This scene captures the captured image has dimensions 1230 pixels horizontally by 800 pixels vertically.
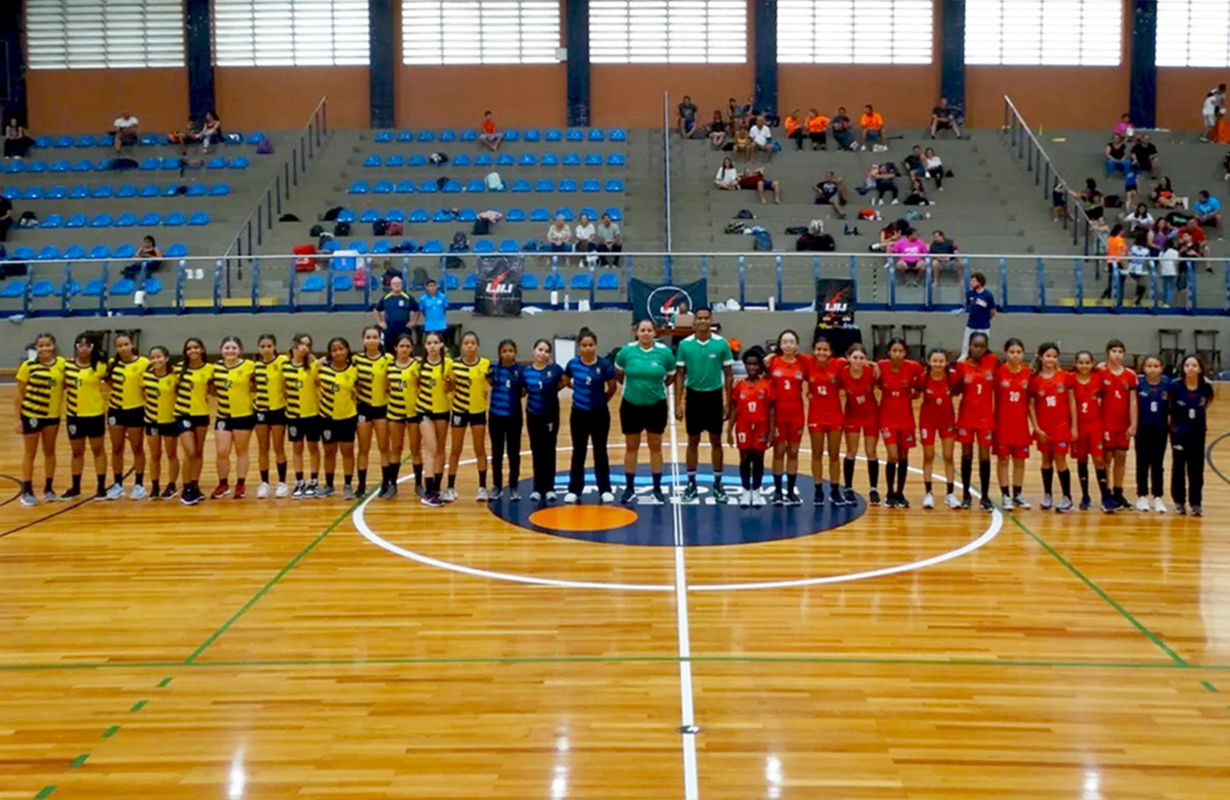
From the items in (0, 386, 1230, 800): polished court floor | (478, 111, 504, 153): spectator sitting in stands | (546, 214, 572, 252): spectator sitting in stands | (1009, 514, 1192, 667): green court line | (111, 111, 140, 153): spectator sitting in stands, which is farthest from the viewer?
(111, 111, 140, 153): spectator sitting in stands

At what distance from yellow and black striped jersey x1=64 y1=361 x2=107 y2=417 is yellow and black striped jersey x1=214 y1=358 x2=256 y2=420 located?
3.76ft

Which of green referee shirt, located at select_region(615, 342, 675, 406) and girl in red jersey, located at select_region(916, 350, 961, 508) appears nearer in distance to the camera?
girl in red jersey, located at select_region(916, 350, 961, 508)

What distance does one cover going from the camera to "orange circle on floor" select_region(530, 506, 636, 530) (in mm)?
10617

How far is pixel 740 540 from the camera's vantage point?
10.0 metres

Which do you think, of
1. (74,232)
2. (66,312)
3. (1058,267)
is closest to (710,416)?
(1058,267)

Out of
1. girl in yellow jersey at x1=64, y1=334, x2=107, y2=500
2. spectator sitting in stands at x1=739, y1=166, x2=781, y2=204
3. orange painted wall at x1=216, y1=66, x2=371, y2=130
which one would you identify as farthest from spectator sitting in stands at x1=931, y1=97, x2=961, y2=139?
girl in yellow jersey at x1=64, y1=334, x2=107, y2=500

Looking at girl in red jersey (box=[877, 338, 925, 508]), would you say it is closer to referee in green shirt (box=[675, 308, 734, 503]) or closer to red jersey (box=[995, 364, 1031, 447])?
red jersey (box=[995, 364, 1031, 447])

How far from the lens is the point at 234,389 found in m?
11.6

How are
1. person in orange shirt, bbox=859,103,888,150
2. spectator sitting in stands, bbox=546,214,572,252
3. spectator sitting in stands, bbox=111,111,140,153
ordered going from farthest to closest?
spectator sitting in stands, bbox=111,111,140,153 → person in orange shirt, bbox=859,103,888,150 → spectator sitting in stands, bbox=546,214,572,252

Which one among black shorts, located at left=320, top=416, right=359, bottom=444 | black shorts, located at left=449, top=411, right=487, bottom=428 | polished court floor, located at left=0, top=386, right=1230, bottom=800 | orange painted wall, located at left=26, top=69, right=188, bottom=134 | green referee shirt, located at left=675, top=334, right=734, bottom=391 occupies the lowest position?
polished court floor, located at left=0, top=386, right=1230, bottom=800

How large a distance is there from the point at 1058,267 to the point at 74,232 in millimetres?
19511

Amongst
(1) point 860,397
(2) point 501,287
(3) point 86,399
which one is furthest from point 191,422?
(2) point 501,287

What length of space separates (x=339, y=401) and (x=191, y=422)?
1.45m

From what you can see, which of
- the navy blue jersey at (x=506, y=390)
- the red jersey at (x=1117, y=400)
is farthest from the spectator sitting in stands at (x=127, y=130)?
the red jersey at (x=1117, y=400)
